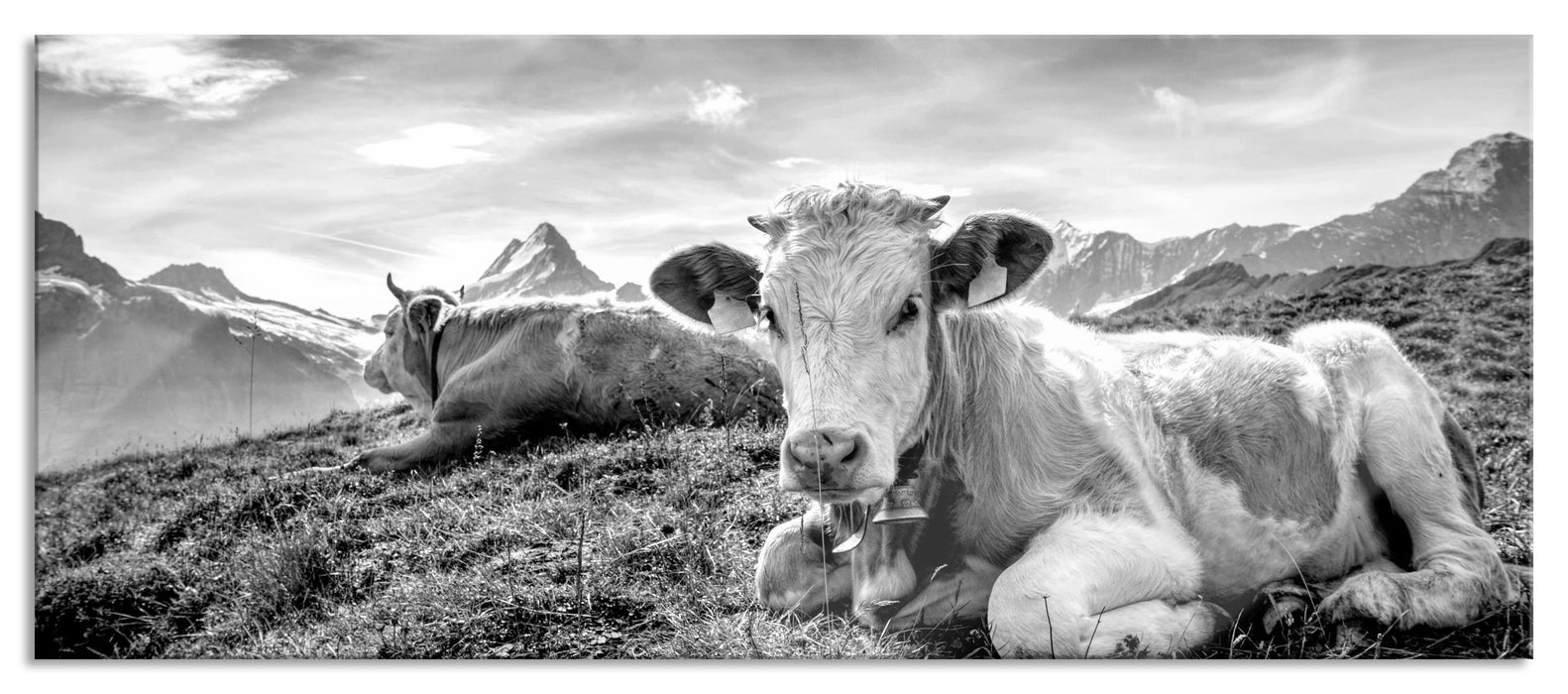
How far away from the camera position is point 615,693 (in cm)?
362

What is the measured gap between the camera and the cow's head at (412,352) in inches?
303

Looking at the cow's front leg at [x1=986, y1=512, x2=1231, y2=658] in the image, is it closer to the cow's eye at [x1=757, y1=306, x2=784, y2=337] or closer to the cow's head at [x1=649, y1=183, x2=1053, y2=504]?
the cow's head at [x1=649, y1=183, x2=1053, y2=504]

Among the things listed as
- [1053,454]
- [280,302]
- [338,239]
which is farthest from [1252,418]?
[280,302]

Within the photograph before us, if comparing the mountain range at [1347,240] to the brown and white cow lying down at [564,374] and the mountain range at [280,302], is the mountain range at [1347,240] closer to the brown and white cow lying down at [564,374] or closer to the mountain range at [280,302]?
the mountain range at [280,302]

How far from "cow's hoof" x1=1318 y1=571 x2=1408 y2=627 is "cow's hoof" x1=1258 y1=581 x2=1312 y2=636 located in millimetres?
63

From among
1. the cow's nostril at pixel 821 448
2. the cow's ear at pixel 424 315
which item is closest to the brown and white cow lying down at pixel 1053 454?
the cow's nostril at pixel 821 448

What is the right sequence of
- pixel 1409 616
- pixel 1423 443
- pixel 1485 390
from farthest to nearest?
pixel 1485 390
pixel 1423 443
pixel 1409 616

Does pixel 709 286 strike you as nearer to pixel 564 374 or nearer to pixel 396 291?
pixel 396 291

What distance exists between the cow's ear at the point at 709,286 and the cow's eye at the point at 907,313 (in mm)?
550

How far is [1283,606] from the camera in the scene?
3354 millimetres

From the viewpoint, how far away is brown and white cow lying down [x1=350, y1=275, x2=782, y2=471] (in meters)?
7.05
